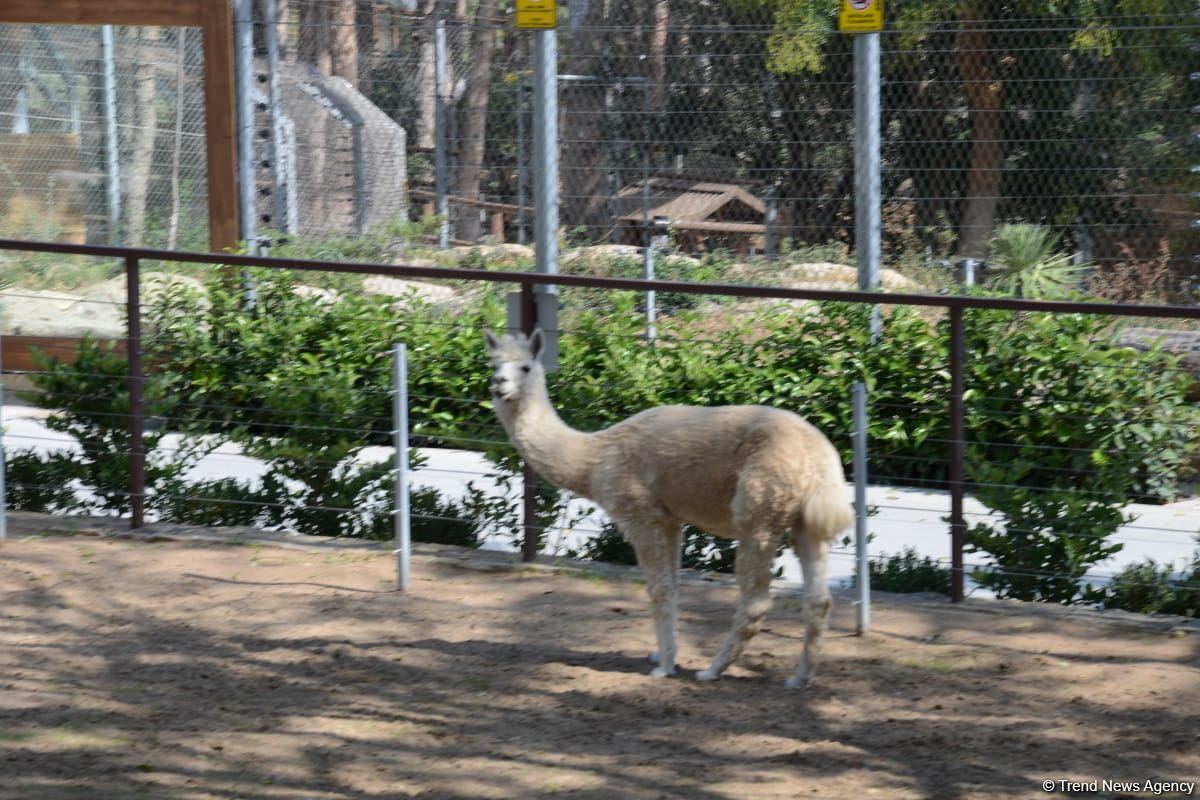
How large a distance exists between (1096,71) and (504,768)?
6791mm

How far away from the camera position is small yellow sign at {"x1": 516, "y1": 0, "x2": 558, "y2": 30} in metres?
9.12

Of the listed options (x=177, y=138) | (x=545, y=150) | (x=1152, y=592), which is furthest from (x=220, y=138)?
(x=1152, y=592)

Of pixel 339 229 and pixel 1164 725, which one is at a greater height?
pixel 339 229

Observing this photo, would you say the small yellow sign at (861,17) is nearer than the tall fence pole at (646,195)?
Yes

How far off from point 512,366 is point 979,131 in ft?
17.5

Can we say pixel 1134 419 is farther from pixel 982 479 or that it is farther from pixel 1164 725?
pixel 1164 725

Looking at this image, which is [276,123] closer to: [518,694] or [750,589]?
[518,694]

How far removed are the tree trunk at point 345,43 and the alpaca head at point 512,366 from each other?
6.69m

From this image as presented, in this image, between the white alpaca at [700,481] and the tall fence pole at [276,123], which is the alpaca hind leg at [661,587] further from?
the tall fence pole at [276,123]

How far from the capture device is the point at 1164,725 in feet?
17.5

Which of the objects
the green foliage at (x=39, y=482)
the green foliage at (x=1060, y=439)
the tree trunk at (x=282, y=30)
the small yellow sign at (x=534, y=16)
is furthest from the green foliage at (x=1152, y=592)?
the tree trunk at (x=282, y=30)

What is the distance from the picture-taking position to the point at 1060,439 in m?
8.03

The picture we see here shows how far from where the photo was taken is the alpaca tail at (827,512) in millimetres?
5527

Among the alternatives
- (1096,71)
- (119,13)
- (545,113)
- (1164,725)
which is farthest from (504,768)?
(119,13)
